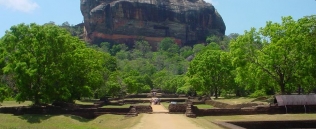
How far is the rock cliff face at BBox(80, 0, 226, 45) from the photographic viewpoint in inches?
5089

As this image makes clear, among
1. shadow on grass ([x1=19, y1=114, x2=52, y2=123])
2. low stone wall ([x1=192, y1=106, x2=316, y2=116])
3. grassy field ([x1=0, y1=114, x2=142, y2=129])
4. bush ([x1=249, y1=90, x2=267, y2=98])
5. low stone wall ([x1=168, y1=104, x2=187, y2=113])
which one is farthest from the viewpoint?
bush ([x1=249, y1=90, x2=267, y2=98])

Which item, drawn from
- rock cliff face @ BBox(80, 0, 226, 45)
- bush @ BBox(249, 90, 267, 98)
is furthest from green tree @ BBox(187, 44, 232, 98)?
rock cliff face @ BBox(80, 0, 226, 45)

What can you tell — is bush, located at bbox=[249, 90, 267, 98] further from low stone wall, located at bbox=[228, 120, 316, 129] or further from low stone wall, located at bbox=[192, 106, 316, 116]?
low stone wall, located at bbox=[228, 120, 316, 129]

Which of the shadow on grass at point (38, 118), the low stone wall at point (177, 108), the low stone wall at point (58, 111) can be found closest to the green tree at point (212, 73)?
the low stone wall at point (177, 108)

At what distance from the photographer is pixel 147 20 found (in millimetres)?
132875

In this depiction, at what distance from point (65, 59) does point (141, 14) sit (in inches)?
3978

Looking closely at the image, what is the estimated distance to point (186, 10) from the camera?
447ft

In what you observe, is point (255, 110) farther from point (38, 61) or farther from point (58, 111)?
point (38, 61)

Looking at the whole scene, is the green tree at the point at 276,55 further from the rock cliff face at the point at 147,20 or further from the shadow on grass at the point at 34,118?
the rock cliff face at the point at 147,20

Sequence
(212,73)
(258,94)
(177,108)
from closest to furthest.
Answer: (177,108), (258,94), (212,73)

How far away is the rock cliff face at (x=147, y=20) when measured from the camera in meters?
129

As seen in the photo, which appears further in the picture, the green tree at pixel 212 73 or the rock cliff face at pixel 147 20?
the rock cliff face at pixel 147 20

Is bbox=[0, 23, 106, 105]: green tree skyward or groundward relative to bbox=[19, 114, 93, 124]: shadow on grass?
skyward

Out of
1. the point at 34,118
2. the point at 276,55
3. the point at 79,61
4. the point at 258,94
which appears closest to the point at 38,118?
the point at 34,118
